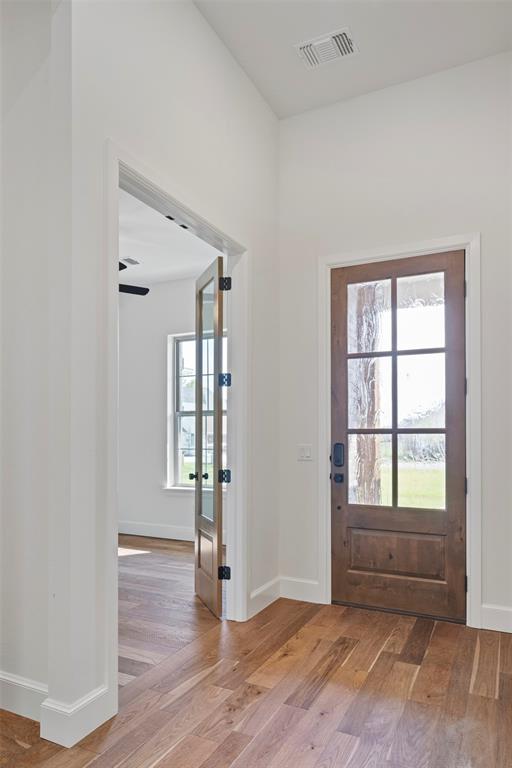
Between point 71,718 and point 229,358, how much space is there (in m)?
2.15

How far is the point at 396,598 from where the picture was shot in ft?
11.7

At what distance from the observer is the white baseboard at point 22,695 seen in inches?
88.8

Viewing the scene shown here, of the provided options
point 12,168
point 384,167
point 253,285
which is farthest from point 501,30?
point 12,168

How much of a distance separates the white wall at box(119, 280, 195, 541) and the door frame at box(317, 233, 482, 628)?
2724mm

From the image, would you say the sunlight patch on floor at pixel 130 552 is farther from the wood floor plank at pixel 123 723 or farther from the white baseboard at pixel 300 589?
the wood floor plank at pixel 123 723

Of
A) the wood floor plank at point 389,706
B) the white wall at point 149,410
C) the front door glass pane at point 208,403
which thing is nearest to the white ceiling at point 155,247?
the white wall at point 149,410

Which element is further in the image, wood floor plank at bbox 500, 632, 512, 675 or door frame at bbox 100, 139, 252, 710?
wood floor plank at bbox 500, 632, 512, 675

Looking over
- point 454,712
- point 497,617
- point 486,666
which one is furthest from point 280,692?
point 497,617

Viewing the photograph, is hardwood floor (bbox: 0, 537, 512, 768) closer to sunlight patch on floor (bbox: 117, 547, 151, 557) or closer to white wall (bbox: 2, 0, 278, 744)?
white wall (bbox: 2, 0, 278, 744)

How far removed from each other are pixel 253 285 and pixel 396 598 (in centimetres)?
226

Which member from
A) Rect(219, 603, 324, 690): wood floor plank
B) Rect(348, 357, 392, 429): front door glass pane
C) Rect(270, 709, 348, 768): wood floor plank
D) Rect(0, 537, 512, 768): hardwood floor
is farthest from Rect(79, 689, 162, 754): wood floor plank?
Rect(348, 357, 392, 429): front door glass pane

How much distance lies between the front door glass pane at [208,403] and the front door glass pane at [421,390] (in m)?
1.26

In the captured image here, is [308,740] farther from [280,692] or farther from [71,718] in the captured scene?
[71,718]

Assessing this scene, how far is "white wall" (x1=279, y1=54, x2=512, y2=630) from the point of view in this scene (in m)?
3.32
